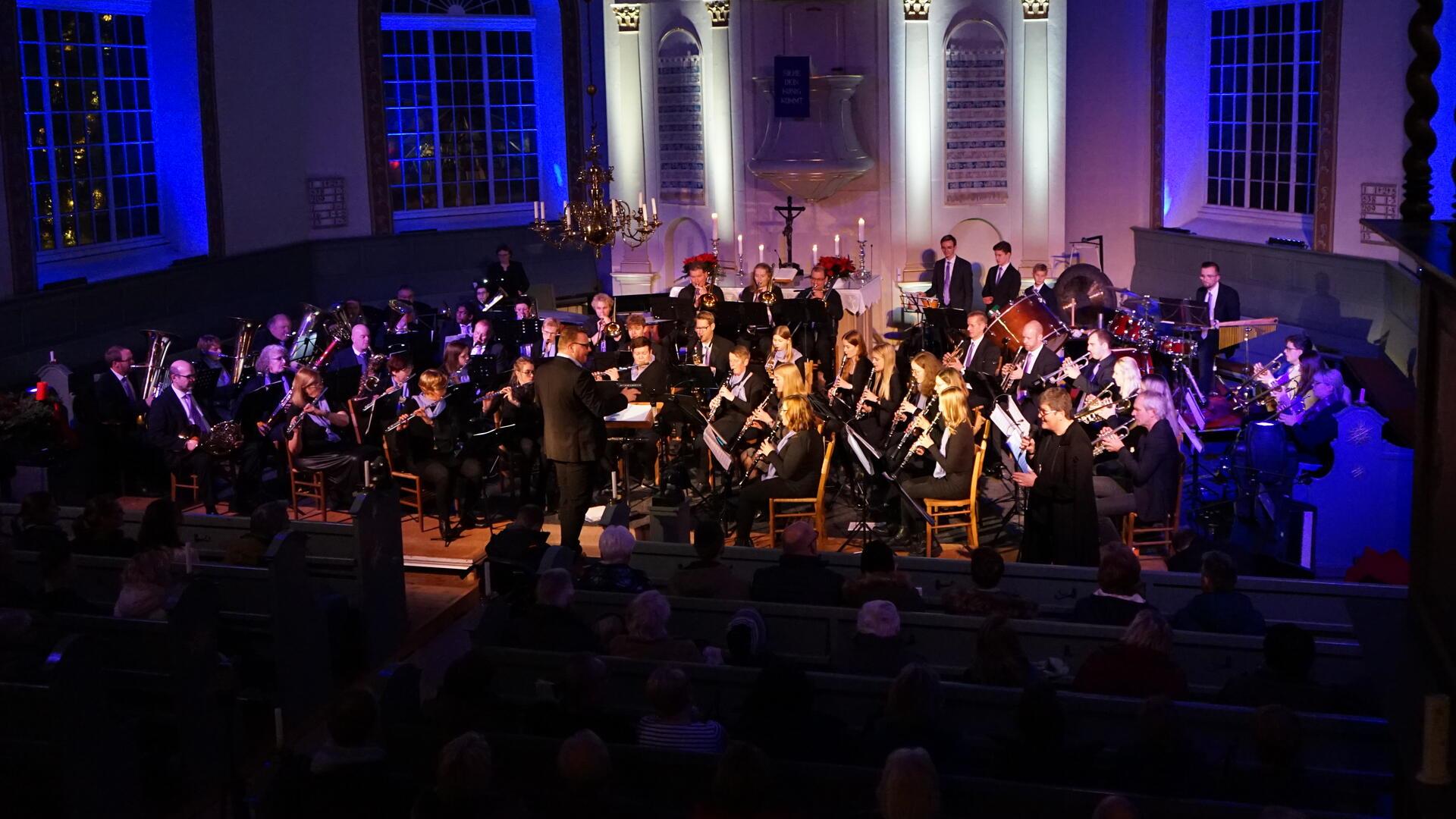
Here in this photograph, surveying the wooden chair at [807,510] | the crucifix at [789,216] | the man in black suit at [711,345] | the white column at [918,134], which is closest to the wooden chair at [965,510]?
the wooden chair at [807,510]

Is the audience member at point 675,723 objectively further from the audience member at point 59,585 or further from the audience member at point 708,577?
the audience member at point 59,585

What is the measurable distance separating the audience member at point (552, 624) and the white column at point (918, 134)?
9679mm

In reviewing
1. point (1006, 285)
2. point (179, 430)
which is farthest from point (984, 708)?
point (1006, 285)

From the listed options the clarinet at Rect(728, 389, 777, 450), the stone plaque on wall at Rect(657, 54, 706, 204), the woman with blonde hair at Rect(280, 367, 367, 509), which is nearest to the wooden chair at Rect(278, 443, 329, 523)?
the woman with blonde hair at Rect(280, 367, 367, 509)

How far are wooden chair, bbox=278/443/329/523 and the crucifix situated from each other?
566cm

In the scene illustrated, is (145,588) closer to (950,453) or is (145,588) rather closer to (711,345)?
(950,453)

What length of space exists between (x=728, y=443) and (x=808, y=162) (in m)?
5.33

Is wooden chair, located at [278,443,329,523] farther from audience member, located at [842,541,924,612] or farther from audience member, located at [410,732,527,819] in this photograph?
audience member, located at [410,732,527,819]

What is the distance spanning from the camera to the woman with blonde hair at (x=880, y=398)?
34.0ft

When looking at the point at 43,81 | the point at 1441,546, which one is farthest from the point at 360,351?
the point at 1441,546

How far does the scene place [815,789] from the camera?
486 centimetres

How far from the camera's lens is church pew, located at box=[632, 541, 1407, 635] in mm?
6320

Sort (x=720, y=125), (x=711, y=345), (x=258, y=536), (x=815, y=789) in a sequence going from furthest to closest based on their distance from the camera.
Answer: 1. (x=720, y=125)
2. (x=711, y=345)
3. (x=258, y=536)
4. (x=815, y=789)

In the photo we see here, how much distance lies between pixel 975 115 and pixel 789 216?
223cm
